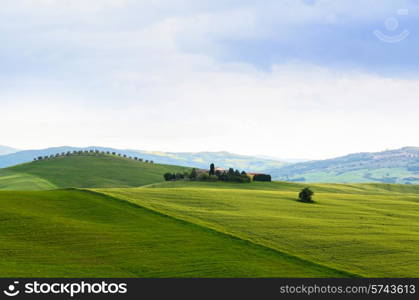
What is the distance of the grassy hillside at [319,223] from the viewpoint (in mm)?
52781

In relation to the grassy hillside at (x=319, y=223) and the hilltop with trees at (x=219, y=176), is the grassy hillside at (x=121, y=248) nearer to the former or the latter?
the grassy hillside at (x=319, y=223)

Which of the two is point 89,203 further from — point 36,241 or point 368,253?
point 368,253

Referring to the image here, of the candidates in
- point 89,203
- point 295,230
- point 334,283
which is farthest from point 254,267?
point 89,203

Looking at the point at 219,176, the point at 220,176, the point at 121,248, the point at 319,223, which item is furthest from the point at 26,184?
the point at 121,248

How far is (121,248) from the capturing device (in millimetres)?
52094

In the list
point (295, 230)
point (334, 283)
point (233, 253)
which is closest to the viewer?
point (334, 283)

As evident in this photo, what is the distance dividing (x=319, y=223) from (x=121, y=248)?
32.7 m

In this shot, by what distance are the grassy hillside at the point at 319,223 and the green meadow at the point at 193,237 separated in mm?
153

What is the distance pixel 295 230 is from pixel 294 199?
3845cm

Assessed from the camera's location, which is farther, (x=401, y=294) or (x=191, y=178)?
(x=191, y=178)

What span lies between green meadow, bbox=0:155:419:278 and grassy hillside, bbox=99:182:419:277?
0.15m

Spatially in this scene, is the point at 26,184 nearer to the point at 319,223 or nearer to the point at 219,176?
the point at 219,176

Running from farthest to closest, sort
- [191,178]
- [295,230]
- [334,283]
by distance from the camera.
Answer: [191,178]
[295,230]
[334,283]

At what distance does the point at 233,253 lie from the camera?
5272 centimetres
